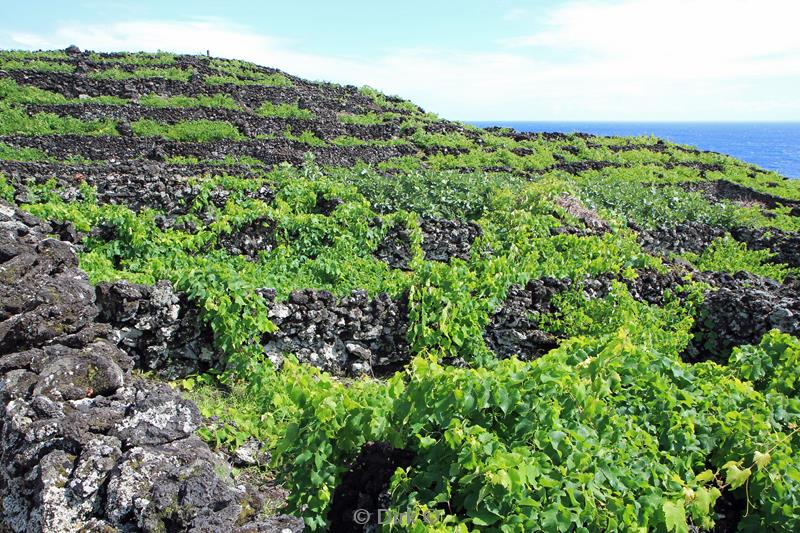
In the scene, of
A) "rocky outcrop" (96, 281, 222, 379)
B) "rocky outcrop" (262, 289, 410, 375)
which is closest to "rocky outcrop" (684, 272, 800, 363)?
"rocky outcrop" (262, 289, 410, 375)

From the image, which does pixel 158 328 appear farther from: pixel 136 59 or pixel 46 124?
pixel 136 59

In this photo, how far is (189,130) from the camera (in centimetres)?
2703

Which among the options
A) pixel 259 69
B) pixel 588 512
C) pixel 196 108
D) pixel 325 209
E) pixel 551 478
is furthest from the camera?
pixel 259 69

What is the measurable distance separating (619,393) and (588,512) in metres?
1.98

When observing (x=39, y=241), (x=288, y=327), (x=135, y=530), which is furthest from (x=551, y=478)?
(x=39, y=241)

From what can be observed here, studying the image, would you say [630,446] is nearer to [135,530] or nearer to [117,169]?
[135,530]

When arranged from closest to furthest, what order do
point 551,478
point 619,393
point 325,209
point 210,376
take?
point 551,478 → point 619,393 → point 210,376 → point 325,209

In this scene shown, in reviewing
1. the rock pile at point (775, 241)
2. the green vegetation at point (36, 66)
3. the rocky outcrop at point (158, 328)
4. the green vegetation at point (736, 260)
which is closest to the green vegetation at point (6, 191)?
the rocky outcrop at point (158, 328)

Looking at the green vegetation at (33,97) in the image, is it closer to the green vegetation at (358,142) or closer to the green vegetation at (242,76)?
the green vegetation at (242,76)

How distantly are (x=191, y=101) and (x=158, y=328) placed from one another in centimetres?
2380

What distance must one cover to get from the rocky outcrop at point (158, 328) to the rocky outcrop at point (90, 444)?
3.21 feet

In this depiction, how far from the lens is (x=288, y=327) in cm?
966

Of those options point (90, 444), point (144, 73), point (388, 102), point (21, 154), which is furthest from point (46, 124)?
point (90, 444)

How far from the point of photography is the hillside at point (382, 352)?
448cm
